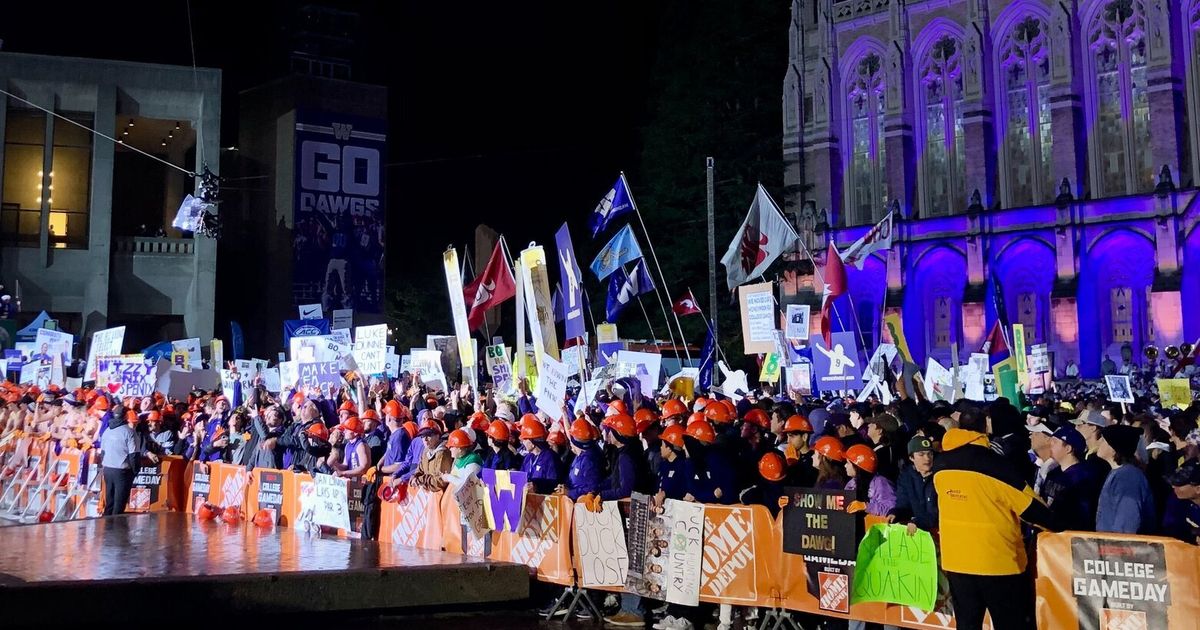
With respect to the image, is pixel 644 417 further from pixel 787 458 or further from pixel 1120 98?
pixel 1120 98

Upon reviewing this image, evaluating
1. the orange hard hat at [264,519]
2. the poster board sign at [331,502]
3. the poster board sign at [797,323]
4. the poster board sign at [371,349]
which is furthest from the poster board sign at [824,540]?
the poster board sign at [797,323]

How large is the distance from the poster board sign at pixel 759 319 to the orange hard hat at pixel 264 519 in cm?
822

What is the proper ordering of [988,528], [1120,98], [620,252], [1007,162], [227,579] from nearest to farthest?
[988,528] < [227,579] < [620,252] < [1120,98] < [1007,162]

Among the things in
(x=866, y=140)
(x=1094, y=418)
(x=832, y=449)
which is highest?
(x=866, y=140)

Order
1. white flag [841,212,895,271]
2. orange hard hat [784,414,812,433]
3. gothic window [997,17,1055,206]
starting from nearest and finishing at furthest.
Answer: orange hard hat [784,414,812,433] → white flag [841,212,895,271] → gothic window [997,17,1055,206]

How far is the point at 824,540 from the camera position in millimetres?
8633

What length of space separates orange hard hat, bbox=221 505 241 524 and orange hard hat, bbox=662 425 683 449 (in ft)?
25.2

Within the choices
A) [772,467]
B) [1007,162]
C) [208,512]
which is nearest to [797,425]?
[772,467]

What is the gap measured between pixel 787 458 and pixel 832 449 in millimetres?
1070

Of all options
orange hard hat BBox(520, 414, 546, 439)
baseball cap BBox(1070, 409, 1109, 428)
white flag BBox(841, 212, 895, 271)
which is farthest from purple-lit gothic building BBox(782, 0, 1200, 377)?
orange hard hat BBox(520, 414, 546, 439)

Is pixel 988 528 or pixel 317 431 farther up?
pixel 317 431

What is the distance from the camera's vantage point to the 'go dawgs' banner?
22.6 feet

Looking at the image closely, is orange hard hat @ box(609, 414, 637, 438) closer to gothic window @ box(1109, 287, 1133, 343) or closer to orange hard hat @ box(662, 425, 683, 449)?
orange hard hat @ box(662, 425, 683, 449)

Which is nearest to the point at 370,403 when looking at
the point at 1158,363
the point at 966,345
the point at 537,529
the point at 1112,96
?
the point at 537,529
